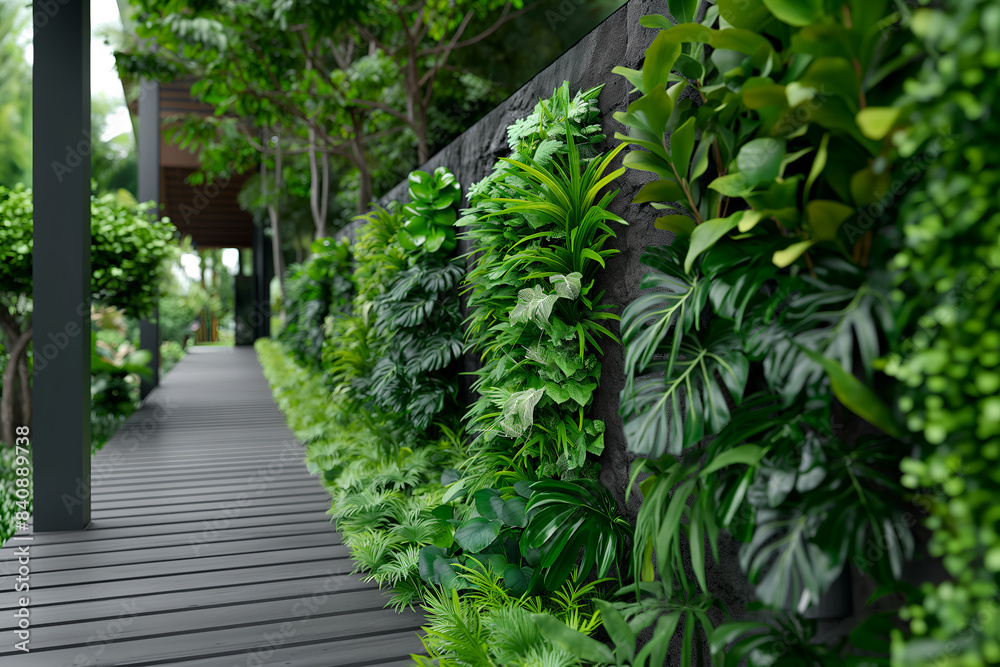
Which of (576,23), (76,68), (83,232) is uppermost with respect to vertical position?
(576,23)

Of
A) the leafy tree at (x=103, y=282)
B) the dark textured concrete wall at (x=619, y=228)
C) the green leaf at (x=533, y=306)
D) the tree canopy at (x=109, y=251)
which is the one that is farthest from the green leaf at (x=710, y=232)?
the leafy tree at (x=103, y=282)

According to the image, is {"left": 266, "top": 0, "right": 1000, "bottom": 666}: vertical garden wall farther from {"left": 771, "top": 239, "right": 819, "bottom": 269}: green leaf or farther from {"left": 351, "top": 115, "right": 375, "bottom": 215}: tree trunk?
{"left": 351, "top": 115, "right": 375, "bottom": 215}: tree trunk

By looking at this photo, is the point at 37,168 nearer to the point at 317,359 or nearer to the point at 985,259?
the point at 985,259

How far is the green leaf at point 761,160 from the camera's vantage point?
1.12 metres

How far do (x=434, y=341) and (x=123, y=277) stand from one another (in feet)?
10.2

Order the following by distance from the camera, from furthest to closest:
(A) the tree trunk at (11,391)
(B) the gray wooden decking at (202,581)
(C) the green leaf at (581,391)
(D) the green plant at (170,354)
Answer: (D) the green plant at (170,354)
(A) the tree trunk at (11,391)
(C) the green leaf at (581,391)
(B) the gray wooden decking at (202,581)

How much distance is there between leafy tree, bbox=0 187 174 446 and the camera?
189 inches

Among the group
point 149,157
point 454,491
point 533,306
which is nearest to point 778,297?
point 533,306

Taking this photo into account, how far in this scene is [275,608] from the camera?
2.15 metres

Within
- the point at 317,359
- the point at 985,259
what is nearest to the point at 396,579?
the point at 985,259

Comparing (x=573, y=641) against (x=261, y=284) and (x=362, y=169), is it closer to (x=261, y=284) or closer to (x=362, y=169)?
(x=362, y=169)

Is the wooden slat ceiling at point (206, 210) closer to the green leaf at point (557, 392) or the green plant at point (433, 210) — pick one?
the green plant at point (433, 210)

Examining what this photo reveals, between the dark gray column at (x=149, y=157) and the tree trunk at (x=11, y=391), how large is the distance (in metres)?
1.78

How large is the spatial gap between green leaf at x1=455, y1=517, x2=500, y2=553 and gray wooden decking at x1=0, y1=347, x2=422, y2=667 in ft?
1.03
